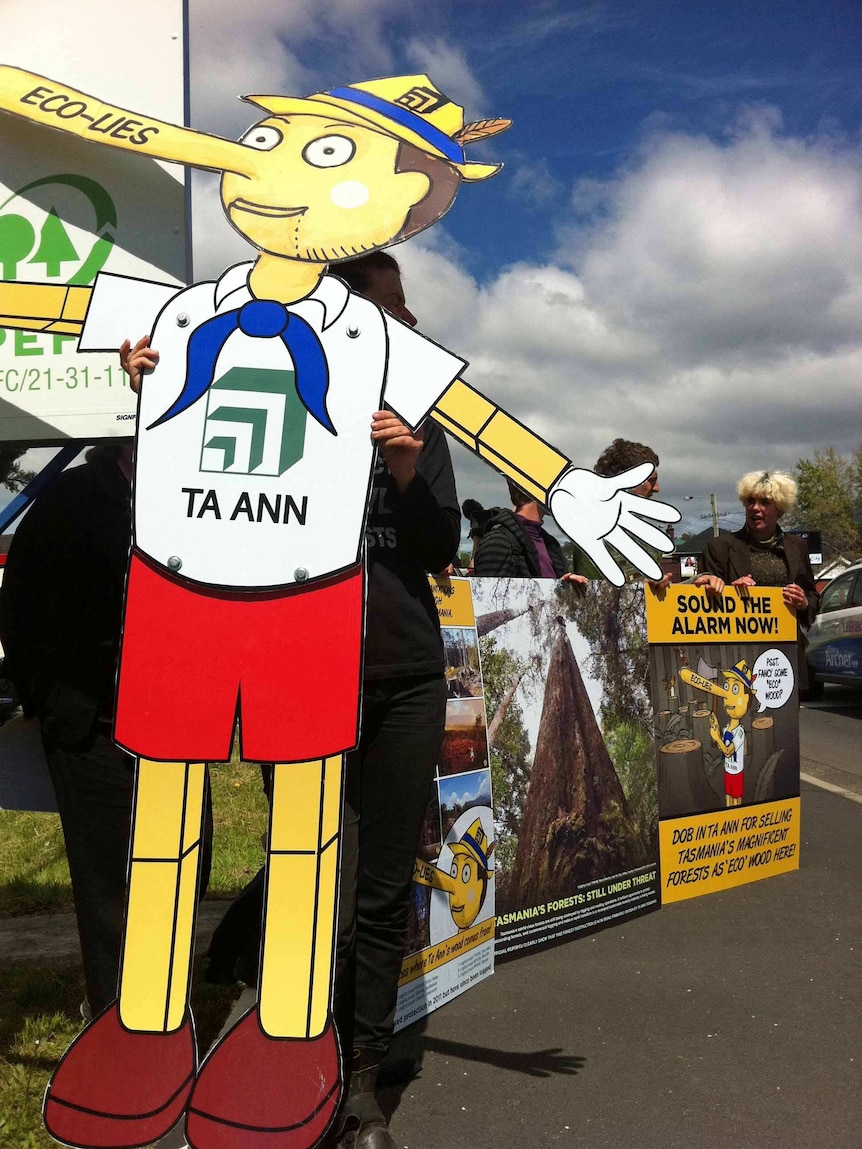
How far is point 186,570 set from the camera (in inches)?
79.3

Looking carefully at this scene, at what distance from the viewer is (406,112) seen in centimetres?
252

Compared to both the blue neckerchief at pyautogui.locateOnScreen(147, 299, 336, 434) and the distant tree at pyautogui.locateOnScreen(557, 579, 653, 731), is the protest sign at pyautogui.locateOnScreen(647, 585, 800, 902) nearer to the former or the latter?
the distant tree at pyautogui.locateOnScreen(557, 579, 653, 731)

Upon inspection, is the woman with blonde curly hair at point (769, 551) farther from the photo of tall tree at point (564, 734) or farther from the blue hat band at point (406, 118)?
the blue hat band at point (406, 118)

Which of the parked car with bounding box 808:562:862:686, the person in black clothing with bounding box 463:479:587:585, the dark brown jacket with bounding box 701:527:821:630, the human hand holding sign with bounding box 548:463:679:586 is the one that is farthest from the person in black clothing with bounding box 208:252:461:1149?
the parked car with bounding box 808:562:862:686

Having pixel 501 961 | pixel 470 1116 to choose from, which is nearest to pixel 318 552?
pixel 470 1116

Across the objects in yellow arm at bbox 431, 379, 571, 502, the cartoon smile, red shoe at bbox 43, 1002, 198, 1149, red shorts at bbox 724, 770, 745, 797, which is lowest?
red shoe at bbox 43, 1002, 198, 1149

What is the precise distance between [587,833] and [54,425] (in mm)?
2389

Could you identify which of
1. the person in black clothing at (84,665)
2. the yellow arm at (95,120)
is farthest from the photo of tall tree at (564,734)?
the yellow arm at (95,120)

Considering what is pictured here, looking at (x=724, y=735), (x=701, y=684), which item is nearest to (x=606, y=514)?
(x=701, y=684)

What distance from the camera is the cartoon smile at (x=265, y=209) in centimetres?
221

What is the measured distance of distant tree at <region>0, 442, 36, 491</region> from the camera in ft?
9.46

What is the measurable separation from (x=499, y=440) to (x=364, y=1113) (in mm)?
1556

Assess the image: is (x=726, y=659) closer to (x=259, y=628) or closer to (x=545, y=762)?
(x=545, y=762)

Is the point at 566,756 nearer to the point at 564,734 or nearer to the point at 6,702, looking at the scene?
the point at 564,734
